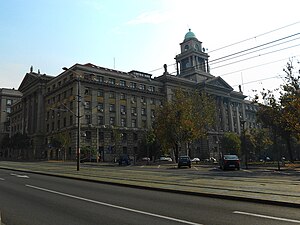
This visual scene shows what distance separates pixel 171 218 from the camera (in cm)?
732

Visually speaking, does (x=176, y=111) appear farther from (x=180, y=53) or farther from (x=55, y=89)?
(x=180, y=53)

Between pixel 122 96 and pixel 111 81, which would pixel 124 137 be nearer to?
pixel 122 96

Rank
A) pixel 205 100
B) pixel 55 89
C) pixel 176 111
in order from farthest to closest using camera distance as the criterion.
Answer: pixel 55 89
pixel 205 100
pixel 176 111

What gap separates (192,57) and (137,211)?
314 feet

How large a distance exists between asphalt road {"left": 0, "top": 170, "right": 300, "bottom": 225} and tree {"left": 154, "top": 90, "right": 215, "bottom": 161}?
35015 mm

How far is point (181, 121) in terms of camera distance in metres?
45.3

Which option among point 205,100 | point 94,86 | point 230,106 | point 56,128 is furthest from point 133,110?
point 230,106

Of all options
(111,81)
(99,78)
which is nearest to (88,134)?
(99,78)

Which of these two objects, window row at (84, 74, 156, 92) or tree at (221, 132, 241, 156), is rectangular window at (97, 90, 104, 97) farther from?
tree at (221, 132, 241, 156)

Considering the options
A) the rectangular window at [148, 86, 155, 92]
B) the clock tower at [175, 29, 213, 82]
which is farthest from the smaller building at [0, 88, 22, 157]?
the clock tower at [175, 29, 213, 82]

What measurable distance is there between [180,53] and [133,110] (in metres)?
36.7

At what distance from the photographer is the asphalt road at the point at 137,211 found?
7086 millimetres

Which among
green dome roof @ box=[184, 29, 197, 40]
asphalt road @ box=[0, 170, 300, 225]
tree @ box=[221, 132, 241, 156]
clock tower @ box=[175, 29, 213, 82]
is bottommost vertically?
asphalt road @ box=[0, 170, 300, 225]

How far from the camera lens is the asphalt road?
709 cm
